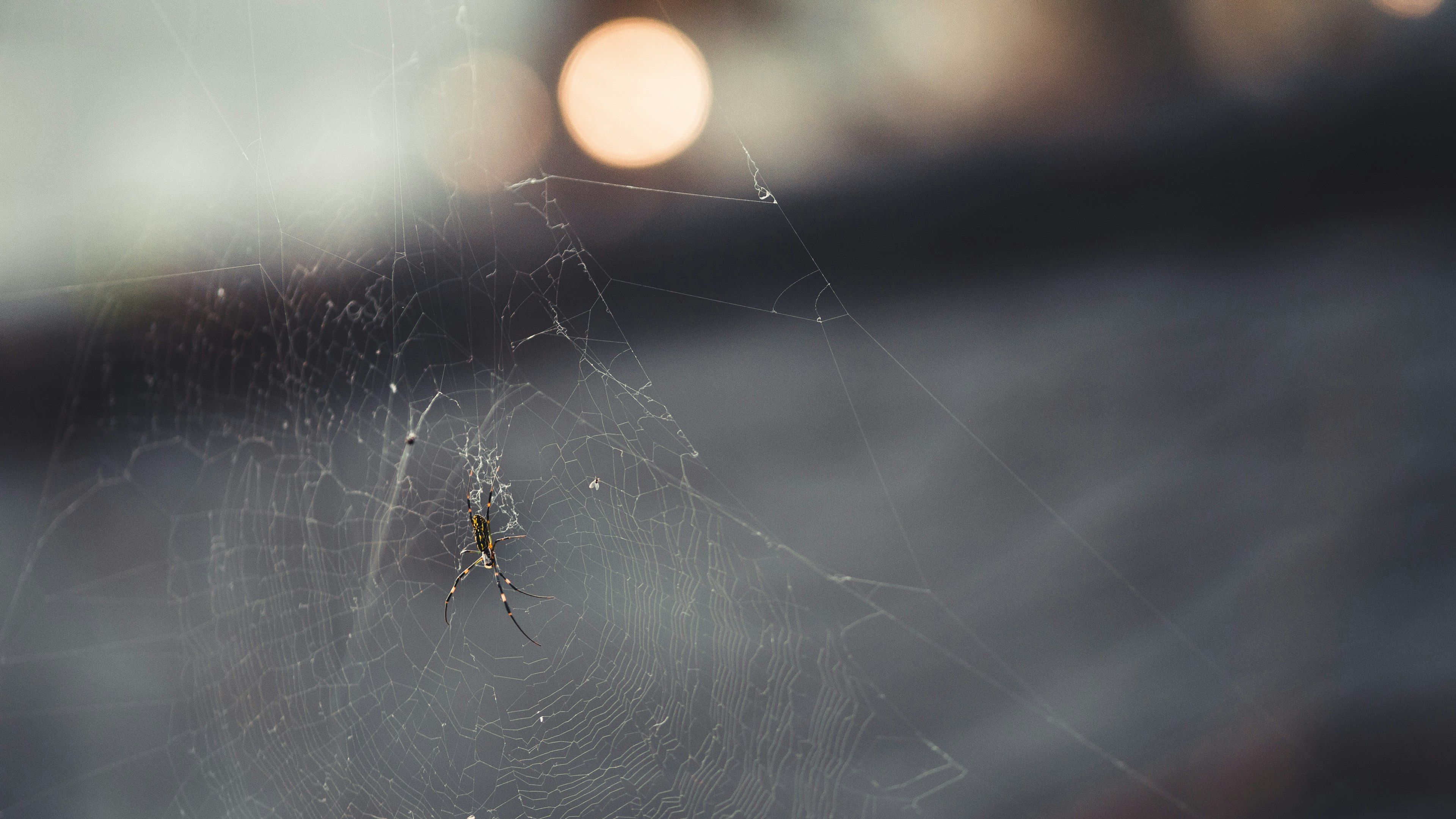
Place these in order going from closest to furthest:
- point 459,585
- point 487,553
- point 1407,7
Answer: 1. point 1407,7
2. point 487,553
3. point 459,585

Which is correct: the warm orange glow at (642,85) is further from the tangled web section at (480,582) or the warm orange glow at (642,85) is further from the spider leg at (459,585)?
the spider leg at (459,585)

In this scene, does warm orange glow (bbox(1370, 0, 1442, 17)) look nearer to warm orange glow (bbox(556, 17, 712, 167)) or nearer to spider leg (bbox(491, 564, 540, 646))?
warm orange glow (bbox(556, 17, 712, 167))

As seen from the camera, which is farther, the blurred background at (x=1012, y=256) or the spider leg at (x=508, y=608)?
the spider leg at (x=508, y=608)

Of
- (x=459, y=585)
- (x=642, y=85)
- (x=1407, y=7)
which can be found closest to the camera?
(x=1407, y=7)

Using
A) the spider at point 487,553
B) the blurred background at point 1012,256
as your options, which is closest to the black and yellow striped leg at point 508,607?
the spider at point 487,553

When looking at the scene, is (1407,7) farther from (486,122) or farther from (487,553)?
(487,553)

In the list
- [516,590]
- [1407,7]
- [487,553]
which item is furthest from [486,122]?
[1407,7]
